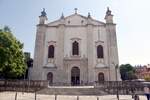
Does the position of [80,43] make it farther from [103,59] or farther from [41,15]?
[41,15]

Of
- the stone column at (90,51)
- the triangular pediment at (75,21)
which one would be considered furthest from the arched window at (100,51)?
the triangular pediment at (75,21)

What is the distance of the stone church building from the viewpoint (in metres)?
→ 30.9

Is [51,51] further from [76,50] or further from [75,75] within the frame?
[75,75]

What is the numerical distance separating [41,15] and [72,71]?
12263mm

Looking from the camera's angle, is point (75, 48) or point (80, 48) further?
point (75, 48)

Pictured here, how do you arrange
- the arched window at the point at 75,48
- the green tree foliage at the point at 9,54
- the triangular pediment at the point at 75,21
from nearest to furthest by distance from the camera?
the green tree foliage at the point at 9,54
the arched window at the point at 75,48
the triangular pediment at the point at 75,21

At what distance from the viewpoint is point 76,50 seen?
107ft

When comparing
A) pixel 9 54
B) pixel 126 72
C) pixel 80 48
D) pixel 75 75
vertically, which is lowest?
pixel 75 75

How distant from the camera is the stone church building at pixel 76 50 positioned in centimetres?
3089

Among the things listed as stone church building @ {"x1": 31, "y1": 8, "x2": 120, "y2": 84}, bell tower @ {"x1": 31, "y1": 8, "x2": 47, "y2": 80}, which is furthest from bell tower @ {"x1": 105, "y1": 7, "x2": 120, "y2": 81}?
bell tower @ {"x1": 31, "y1": 8, "x2": 47, "y2": 80}

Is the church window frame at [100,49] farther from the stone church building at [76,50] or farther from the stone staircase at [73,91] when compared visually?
the stone staircase at [73,91]

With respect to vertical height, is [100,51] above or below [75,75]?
above

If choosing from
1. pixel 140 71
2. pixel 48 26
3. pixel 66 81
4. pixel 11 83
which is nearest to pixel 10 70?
pixel 11 83

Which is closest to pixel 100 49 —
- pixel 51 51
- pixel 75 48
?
pixel 75 48
